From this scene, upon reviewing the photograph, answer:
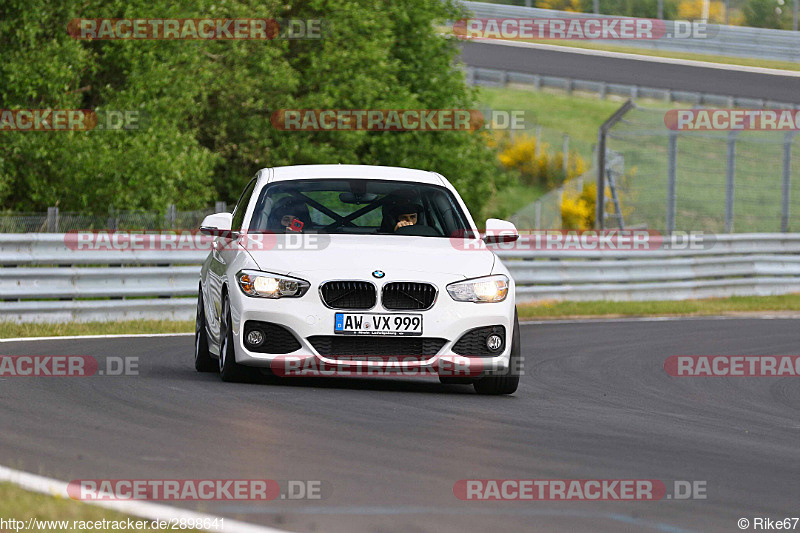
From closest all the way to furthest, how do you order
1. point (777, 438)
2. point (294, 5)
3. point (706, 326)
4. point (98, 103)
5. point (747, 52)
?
point (777, 438) → point (706, 326) → point (98, 103) → point (294, 5) → point (747, 52)

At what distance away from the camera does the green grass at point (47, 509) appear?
5074mm

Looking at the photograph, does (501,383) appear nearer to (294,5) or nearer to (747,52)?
(294,5)

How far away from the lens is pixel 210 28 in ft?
89.0

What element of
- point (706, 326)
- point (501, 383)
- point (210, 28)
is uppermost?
point (210, 28)

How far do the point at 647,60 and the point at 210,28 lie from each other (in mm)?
25498

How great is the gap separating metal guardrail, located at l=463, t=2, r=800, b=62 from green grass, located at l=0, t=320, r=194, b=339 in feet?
102

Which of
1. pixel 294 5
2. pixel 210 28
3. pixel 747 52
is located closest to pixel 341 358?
pixel 210 28

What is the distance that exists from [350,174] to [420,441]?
377 cm

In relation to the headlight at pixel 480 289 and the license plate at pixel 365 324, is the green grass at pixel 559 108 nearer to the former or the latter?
the headlight at pixel 480 289

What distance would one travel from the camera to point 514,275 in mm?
20375

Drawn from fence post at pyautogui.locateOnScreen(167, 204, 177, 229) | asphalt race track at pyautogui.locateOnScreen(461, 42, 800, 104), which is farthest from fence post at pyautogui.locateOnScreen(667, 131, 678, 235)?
asphalt race track at pyautogui.locateOnScreen(461, 42, 800, 104)

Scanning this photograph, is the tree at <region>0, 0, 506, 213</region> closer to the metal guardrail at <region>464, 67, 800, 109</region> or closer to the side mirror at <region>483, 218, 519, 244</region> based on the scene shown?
the metal guardrail at <region>464, 67, 800, 109</region>

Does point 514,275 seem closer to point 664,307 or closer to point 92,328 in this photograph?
point 664,307

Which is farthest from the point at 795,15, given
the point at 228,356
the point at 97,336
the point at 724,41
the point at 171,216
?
the point at 228,356
